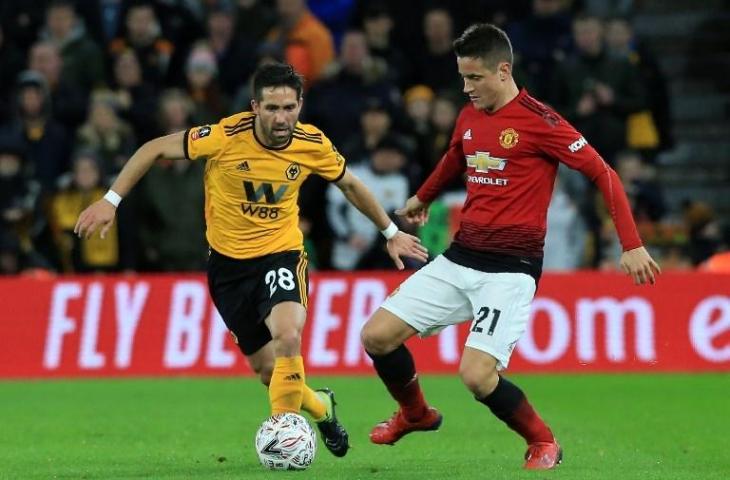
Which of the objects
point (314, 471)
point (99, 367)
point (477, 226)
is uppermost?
point (477, 226)

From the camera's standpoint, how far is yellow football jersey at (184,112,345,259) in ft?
30.2

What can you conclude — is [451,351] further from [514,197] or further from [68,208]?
[514,197]

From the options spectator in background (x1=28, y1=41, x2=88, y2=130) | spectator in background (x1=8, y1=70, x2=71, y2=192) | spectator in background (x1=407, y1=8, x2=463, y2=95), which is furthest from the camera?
spectator in background (x1=407, y1=8, x2=463, y2=95)

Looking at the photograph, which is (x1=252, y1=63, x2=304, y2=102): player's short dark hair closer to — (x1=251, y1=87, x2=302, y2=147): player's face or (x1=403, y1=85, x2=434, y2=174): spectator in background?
(x1=251, y1=87, x2=302, y2=147): player's face

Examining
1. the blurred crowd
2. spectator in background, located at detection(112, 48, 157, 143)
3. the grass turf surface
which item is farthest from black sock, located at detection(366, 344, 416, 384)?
spectator in background, located at detection(112, 48, 157, 143)

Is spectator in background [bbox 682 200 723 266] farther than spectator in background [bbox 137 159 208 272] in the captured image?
Yes

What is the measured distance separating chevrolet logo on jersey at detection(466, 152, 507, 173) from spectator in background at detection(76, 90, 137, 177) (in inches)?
326

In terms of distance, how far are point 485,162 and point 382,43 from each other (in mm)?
9627

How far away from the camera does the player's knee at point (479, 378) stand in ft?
28.5

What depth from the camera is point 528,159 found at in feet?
28.9

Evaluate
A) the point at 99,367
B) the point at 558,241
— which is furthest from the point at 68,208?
the point at 558,241

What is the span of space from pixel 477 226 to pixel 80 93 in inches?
382

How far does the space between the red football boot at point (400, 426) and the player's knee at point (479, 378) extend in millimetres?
821

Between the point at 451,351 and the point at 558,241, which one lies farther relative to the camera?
the point at 558,241
